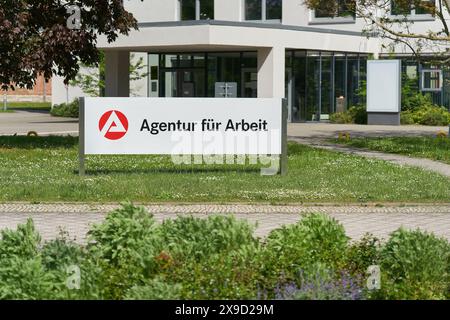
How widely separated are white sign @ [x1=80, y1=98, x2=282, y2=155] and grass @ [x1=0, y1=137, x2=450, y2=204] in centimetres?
52

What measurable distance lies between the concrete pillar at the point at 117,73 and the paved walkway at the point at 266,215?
1175 inches

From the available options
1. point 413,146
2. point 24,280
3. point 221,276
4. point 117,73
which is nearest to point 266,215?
point 221,276

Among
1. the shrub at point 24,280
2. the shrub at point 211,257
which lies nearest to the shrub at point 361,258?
the shrub at point 211,257

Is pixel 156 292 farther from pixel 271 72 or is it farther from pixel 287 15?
pixel 287 15

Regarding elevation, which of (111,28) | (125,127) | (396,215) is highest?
(111,28)

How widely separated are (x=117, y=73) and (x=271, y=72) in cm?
742

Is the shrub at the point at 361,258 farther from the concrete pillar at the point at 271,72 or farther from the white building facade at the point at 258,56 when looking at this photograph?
the concrete pillar at the point at 271,72

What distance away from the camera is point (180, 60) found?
145 ft

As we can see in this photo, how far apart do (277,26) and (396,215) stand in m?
27.1

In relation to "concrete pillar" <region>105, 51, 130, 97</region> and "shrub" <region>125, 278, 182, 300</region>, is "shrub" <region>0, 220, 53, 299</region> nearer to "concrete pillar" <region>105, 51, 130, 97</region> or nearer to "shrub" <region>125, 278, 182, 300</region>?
"shrub" <region>125, 278, 182, 300</region>

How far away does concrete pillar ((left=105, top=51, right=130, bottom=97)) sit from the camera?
142 feet

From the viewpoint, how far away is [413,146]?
25.7m

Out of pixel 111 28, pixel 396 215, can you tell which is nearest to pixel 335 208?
pixel 396 215
